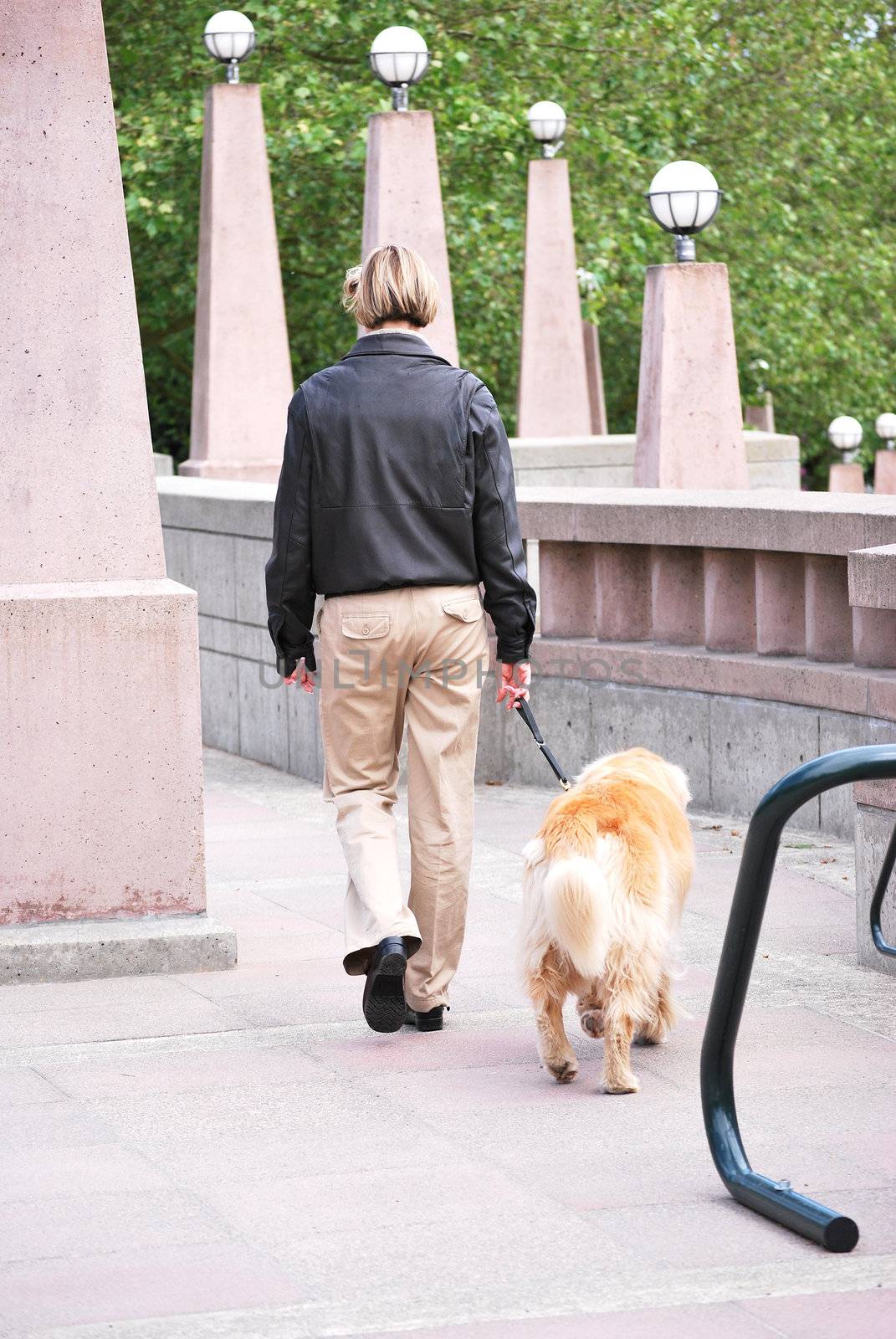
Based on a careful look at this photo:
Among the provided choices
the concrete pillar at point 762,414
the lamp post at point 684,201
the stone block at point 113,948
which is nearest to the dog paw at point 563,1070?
the stone block at point 113,948

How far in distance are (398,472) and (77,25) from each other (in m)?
2.00

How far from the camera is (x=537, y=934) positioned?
4.92 metres

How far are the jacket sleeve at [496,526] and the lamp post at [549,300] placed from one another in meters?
12.9

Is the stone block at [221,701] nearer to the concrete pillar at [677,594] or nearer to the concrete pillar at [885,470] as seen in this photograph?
the concrete pillar at [677,594]

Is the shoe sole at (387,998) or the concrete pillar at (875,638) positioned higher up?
the concrete pillar at (875,638)

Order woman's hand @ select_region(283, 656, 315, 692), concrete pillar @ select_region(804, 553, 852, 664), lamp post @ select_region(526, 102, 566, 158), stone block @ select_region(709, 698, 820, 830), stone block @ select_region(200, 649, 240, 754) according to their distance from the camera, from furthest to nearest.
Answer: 1. lamp post @ select_region(526, 102, 566, 158)
2. stone block @ select_region(200, 649, 240, 754)
3. stone block @ select_region(709, 698, 820, 830)
4. concrete pillar @ select_region(804, 553, 852, 664)
5. woman's hand @ select_region(283, 656, 315, 692)

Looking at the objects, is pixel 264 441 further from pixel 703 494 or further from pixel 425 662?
pixel 425 662

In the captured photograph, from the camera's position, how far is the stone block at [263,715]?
11.1 m

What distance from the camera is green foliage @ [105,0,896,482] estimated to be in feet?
67.6

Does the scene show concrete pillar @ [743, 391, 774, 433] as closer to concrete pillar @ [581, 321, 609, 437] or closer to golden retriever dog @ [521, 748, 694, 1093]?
concrete pillar @ [581, 321, 609, 437]

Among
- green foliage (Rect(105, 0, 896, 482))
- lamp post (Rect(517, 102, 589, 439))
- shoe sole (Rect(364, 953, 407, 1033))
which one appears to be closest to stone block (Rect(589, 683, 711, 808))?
shoe sole (Rect(364, 953, 407, 1033))

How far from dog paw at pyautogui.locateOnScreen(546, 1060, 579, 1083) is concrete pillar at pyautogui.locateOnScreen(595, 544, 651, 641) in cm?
452

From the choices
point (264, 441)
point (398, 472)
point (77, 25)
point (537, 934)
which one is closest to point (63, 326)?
point (77, 25)

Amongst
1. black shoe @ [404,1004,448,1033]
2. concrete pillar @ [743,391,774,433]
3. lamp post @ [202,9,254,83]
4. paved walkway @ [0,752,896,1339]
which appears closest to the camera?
paved walkway @ [0,752,896,1339]
